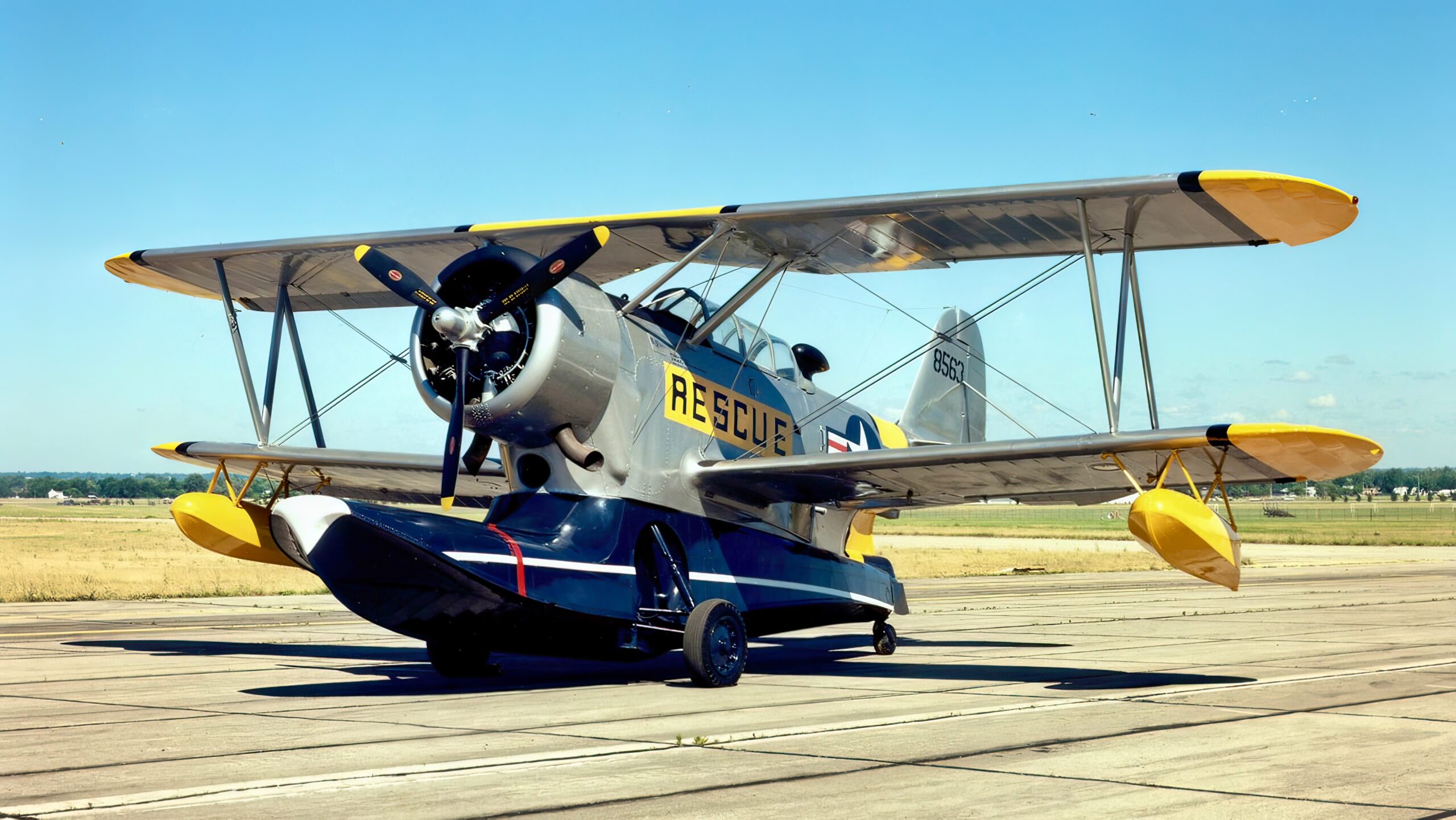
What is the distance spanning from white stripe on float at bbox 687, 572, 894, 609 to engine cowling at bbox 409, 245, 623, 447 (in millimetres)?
2296

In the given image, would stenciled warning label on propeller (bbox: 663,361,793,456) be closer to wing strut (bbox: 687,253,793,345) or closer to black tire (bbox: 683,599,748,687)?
wing strut (bbox: 687,253,793,345)

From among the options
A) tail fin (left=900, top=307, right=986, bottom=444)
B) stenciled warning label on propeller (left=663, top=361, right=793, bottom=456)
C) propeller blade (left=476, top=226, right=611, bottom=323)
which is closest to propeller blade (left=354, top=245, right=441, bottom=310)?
propeller blade (left=476, top=226, right=611, bottom=323)

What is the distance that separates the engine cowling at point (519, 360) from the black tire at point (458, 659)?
218cm

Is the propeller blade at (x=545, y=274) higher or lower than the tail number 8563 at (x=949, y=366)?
lower

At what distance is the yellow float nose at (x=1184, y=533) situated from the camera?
11.2 metres

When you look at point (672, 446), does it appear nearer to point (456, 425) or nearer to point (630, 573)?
point (630, 573)

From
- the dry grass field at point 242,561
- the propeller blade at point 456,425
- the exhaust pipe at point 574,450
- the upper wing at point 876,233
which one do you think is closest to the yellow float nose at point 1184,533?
the dry grass field at point 242,561

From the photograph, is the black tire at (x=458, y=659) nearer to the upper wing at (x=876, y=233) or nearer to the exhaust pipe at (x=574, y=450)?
the exhaust pipe at (x=574, y=450)

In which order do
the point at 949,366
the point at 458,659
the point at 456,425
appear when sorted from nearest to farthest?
1. the point at 456,425
2. the point at 458,659
3. the point at 949,366

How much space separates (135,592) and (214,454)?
50.9 feet

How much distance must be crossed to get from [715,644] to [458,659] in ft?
8.47

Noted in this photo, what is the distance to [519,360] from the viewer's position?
39.8 feet

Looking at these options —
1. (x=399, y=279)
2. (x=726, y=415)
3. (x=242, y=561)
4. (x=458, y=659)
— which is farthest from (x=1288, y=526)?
(x=399, y=279)

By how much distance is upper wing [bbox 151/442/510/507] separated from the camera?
1582 cm
